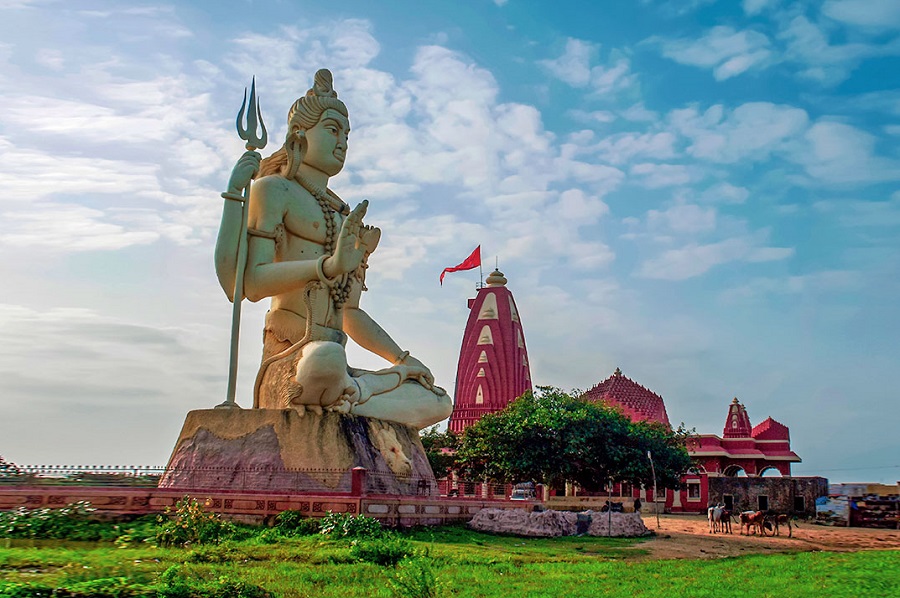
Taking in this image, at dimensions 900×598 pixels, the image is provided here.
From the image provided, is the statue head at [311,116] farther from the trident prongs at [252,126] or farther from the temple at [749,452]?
the temple at [749,452]

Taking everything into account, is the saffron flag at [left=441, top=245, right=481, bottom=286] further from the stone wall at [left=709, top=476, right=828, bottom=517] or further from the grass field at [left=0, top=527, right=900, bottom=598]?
the grass field at [left=0, top=527, right=900, bottom=598]

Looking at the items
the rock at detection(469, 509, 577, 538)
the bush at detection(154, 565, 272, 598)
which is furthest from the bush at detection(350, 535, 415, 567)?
the rock at detection(469, 509, 577, 538)

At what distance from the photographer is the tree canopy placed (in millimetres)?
26734

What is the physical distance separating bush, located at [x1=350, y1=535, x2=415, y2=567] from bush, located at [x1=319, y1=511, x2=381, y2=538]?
2.92 ft

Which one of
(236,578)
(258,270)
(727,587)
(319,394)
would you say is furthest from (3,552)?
(727,587)

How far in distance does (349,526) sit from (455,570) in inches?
80.3

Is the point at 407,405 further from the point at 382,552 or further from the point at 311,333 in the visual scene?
the point at 382,552

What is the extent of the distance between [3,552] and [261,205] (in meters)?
6.79

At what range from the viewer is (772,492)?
26250mm

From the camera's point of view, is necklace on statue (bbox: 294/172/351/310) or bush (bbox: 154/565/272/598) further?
necklace on statue (bbox: 294/172/351/310)

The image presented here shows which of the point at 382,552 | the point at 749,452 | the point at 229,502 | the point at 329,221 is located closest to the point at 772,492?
the point at 749,452

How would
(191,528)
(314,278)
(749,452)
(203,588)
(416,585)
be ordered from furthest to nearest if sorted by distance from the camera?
1. (749,452)
2. (314,278)
3. (191,528)
4. (416,585)
5. (203,588)

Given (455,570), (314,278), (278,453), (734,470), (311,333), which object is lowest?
(455,570)

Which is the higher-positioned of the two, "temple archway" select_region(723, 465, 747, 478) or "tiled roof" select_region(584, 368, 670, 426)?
"tiled roof" select_region(584, 368, 670, 426)
